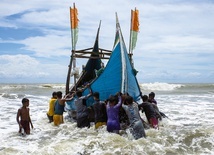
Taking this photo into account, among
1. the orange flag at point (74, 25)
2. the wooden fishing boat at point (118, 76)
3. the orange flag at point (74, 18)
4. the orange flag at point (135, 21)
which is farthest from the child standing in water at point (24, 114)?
the orange flag at point (135, 21)

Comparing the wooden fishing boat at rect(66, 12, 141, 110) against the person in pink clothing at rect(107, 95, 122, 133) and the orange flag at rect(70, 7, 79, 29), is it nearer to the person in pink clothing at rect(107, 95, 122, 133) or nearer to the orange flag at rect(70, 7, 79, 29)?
the person in pink clothing at rect(107, 95, 122, 133)

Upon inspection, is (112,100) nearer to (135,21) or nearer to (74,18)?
(135,21)

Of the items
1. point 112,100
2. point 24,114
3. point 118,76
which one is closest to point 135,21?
point 118,76

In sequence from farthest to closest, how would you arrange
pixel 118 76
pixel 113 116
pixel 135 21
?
1. pixel 135 21
2. pixel 118 76
3. pixel 113 116

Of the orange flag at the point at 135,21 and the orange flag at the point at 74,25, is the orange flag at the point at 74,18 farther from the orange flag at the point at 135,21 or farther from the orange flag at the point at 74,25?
the orange flag at the point at 135,21

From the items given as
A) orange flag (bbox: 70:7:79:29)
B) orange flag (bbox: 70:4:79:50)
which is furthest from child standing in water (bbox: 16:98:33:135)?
orange flag (bbox: 70:7:79:29)

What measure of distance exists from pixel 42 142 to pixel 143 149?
2.52 m

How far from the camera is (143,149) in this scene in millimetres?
5773

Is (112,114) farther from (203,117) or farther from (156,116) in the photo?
(203,117)

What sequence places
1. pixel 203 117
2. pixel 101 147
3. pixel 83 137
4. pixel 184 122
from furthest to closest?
pixel 203 117 → pixel 184 122 → pixel 83 137 → pixel 101 147

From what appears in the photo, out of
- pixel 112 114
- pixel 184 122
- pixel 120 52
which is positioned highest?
pixel 120 52

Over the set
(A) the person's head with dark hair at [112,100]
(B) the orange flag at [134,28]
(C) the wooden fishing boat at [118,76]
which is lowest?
(A) the person's head with dark hair at [112,100]

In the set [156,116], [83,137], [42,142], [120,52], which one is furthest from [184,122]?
[42,142]

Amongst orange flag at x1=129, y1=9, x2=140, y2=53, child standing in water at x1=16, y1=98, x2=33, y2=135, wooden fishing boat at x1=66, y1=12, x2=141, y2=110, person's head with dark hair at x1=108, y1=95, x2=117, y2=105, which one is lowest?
child standing in water at x1=16, y1=98, x2=33, y2=135
